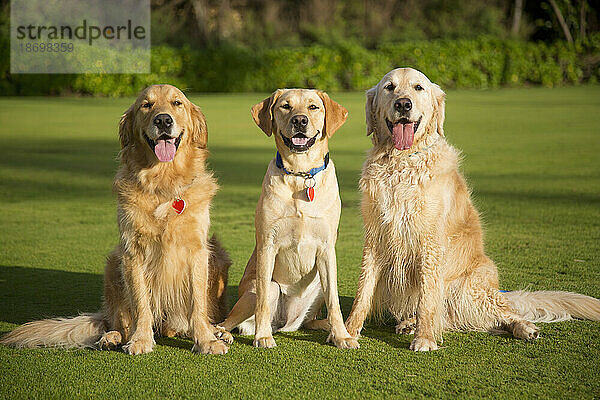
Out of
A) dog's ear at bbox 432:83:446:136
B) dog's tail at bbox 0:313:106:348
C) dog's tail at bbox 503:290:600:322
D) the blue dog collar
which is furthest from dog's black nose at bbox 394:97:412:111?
dog's tail at bbox 0:313:106:348

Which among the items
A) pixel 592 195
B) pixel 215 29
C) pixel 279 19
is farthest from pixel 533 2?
pixel 592 195

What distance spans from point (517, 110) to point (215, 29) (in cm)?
3379

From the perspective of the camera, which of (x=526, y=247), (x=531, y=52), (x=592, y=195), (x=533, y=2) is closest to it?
(x=526, y=247)

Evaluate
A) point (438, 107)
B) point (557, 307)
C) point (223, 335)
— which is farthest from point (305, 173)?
point (557, 307)

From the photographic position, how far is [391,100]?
4711 mm

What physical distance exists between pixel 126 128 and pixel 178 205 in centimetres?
69

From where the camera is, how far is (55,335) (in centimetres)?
444

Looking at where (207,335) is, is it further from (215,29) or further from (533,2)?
(215,29)

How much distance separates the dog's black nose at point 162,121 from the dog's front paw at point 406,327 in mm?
2087

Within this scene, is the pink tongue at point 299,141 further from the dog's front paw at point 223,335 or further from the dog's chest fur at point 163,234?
the dog's front paw at point 223,335

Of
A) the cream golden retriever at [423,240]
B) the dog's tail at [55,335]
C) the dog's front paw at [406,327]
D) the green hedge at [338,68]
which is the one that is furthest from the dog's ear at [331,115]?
the green hedge at [338,68]

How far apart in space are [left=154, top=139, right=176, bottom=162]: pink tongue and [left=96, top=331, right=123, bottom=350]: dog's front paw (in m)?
1.17

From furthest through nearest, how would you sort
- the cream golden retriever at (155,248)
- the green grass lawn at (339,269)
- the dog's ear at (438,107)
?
the dog's ear at (438,107) → the cream golden retriever at (155,248) → the green grass lawn at (339,269)

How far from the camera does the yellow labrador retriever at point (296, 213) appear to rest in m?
4.54
